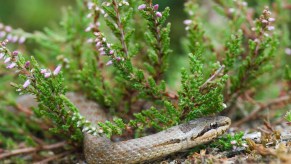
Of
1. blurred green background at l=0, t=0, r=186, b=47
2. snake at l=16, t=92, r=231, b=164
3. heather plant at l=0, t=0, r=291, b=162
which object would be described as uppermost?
blurred green background at l=0, t=0, r=186, b=47

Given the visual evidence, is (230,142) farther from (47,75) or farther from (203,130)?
(47,75)

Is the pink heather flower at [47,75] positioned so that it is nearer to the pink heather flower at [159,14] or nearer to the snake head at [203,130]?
the pink heather flower at [159,14]

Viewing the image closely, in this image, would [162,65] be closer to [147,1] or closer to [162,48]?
[162,48]

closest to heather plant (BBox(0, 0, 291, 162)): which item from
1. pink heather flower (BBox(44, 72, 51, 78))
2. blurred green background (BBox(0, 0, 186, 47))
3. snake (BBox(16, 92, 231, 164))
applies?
pink heather flower (BBox(44, 72, 51, 78))

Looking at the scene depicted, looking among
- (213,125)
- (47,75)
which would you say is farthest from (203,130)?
(47,75)

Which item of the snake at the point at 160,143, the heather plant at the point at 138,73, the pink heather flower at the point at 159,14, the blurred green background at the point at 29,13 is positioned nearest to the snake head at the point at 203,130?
the snake at the point at 160,143

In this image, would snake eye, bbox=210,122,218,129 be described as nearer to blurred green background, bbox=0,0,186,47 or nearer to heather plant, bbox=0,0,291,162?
heather plant, bbox=0,0,291,162

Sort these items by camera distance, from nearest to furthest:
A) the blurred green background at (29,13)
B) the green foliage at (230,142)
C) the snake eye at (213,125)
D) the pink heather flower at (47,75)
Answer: the pink heather flower at (47,75)
the green foliage at (230,142)
the snake eye at (213,125)
the blurred green background at (29,13)

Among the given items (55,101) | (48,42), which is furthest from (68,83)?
(55,101)
